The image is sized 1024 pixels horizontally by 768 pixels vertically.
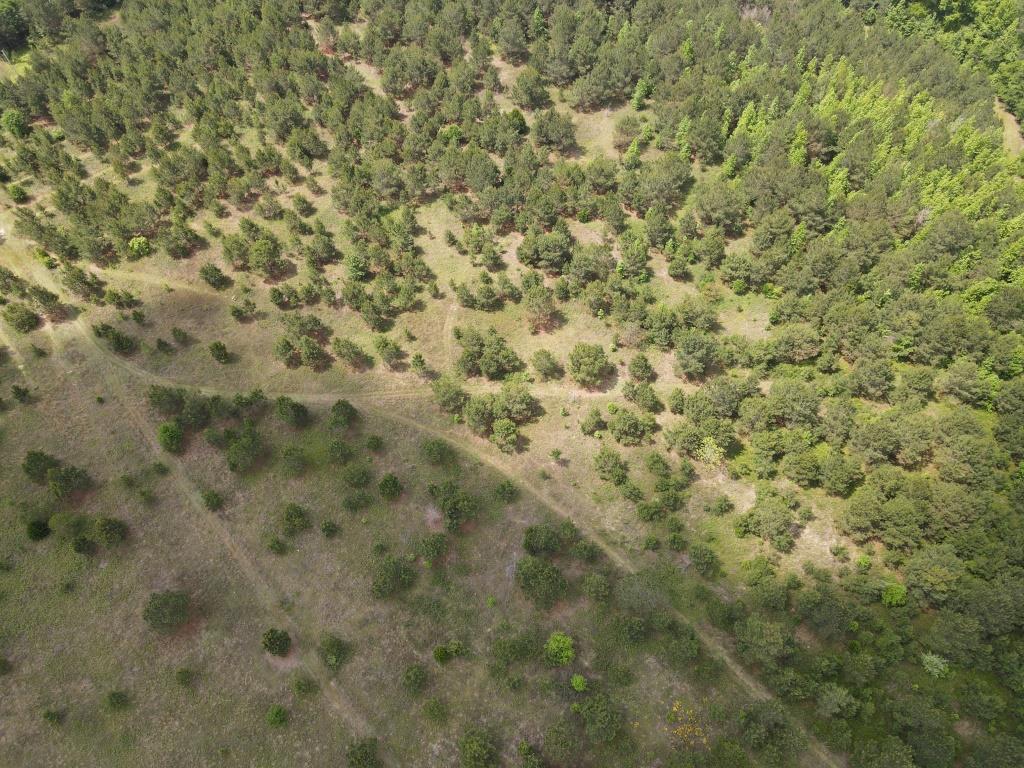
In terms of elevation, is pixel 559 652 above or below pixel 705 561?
below

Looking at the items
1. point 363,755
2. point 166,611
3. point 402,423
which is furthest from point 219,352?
point 363,755

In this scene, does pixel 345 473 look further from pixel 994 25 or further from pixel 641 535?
pixel 994 25

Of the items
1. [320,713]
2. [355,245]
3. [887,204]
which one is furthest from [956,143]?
[320,713]

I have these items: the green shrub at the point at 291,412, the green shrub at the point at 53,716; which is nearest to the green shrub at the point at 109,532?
the green shrub at the point at 53,716

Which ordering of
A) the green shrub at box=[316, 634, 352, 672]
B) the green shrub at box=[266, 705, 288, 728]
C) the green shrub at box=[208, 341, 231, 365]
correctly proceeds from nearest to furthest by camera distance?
the green shrub at box=[266, 705, 288, 728] → the green shrub at box=[316, 634, 352, 672] → the green shrub at box=[208, 341, 231, 365]

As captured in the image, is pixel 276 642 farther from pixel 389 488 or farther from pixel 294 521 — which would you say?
pixel 389 488

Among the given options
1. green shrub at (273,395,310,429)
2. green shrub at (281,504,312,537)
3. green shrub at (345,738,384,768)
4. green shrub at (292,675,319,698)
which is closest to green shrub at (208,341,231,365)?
green shrub at (273,395,310,429)

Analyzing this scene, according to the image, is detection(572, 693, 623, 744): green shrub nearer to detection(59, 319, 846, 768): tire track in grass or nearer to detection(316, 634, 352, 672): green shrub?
detection(59, 319, 846, 768): tire track in grass

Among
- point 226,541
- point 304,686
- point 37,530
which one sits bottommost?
point 304,686
